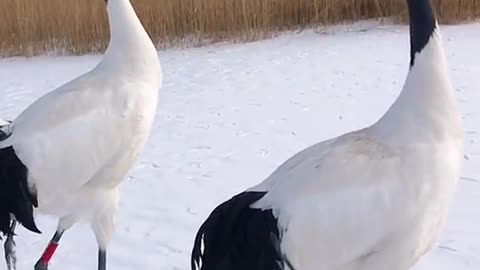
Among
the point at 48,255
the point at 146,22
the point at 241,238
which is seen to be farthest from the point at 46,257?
the point at 146,22

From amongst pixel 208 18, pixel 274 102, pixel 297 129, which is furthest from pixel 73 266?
pixel 208 18

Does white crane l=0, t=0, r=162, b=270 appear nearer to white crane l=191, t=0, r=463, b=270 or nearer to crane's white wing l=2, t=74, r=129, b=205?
crane's white wing l=2, t=74, r=129, b=205

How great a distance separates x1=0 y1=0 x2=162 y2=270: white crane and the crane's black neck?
1.35 m

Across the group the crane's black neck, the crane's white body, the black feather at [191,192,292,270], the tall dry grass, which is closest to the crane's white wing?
the black feather at [191,192,292,270]

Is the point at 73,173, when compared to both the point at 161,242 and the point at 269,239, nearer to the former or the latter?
the point at 161,242

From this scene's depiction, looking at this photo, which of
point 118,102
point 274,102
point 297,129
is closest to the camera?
point 118,102

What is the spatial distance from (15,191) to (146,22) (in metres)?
7.13

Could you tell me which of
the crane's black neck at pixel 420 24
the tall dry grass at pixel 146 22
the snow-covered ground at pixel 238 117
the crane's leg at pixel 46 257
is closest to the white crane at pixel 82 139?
the crane's leg at pixel 46 257

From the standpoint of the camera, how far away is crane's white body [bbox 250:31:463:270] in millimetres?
2682

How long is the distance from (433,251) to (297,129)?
2431 mm

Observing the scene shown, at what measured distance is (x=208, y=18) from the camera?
10867 mm

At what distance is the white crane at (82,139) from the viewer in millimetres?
3787

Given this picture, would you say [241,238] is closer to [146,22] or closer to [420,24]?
[420,24]

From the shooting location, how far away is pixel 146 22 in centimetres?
1072
